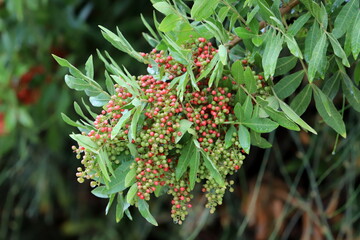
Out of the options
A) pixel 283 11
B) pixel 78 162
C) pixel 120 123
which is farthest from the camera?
pixel 78 162

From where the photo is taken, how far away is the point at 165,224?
77.9 inches

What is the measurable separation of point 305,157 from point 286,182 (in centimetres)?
39

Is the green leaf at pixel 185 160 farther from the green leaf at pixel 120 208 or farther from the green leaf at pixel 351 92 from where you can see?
the green leaf at pixel 351 92

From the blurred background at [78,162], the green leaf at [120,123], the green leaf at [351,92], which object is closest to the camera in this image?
the green leaf at [120,123]

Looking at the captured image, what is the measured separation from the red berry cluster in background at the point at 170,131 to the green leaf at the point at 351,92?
119 millimetres

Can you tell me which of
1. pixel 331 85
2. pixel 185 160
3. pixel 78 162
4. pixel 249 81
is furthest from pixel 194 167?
pixel 78 162

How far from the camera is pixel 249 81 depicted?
2.08 feet

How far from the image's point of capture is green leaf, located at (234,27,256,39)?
0.64 m

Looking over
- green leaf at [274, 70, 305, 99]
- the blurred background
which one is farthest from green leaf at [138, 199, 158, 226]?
the blurred background

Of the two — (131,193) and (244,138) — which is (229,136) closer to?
(244,138)

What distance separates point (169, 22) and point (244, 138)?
156 mm

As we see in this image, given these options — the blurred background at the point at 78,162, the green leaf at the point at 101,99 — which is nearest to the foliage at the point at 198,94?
A: the green leaf at the point at 101,99

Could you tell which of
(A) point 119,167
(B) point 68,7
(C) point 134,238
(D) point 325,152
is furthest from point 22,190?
(A) point 119,167

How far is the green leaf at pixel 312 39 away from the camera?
0.65 metres
